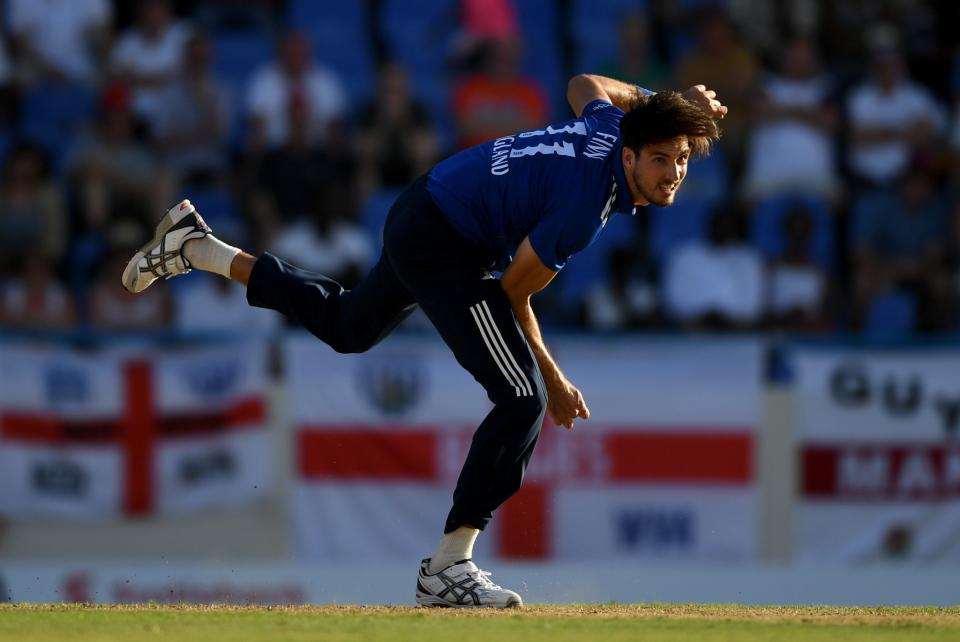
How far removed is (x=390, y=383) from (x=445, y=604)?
3864 mm

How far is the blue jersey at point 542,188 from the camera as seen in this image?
6.13 metres

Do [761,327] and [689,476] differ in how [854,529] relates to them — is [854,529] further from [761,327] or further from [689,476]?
[761,327]

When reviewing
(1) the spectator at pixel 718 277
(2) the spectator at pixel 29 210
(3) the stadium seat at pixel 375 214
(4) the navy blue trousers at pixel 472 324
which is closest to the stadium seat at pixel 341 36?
(3) the stadium seat at pixel 375 214

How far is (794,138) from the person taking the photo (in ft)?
44.0

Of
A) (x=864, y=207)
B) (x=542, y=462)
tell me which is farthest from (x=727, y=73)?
(x=542, y=462)

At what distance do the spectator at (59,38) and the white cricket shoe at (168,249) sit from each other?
7025mm

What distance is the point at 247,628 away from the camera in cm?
601

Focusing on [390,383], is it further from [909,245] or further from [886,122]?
[886,122]

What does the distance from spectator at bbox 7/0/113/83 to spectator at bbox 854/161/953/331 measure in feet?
22.1

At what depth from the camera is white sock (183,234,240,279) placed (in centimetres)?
727

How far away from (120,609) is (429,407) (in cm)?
414

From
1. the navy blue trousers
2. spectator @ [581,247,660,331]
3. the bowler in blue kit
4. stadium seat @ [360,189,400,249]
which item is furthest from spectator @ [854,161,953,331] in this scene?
the navy blue trousers

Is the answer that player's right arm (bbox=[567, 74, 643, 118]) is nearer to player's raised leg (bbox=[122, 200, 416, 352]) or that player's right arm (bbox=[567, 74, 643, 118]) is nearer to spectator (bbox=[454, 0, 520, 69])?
player's raised leg (bbox=[122, 200, 416, 352])

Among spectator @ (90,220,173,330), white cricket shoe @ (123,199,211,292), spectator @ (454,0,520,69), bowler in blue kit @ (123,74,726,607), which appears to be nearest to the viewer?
bowler in blue kit @ (123,74,726,607)
